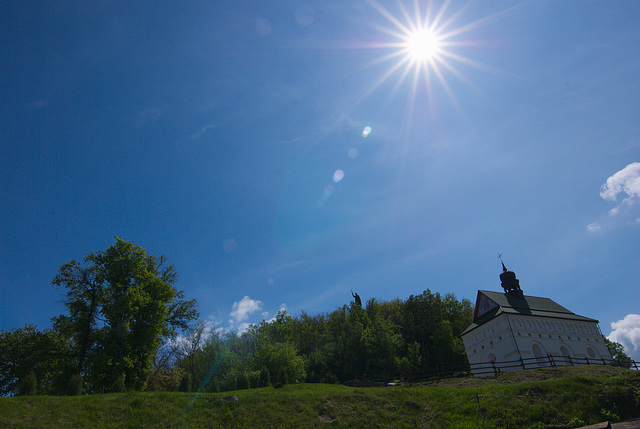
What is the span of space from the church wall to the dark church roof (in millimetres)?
677

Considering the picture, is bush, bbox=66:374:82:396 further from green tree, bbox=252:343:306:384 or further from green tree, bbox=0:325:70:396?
green tree, bbox=252:343:306:384

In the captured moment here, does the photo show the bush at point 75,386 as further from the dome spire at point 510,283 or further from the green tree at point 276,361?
the dome spire at point 510,283

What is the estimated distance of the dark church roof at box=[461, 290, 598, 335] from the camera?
4653 cm

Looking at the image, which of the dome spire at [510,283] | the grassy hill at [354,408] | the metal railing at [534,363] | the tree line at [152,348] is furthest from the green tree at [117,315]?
the dome spire at [510,283]

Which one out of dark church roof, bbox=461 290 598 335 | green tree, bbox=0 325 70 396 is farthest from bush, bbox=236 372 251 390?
dark church roof, bbox=461 290 598 335

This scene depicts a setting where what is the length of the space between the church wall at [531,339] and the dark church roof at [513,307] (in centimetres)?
68

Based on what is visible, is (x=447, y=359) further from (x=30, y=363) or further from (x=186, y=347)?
(x=30, y=363)

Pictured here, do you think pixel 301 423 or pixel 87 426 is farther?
pixel 301 423

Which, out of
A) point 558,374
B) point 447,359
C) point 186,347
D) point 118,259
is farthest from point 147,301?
point 447,359

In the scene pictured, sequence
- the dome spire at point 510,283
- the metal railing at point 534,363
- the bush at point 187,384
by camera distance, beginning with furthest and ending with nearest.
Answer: the dome spire at point 510,283 → the metal railing at point 534,363 → the bush at point 187,384

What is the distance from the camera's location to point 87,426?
16641 millimetres

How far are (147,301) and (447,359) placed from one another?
150 feet

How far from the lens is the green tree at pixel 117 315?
26922 millimetres

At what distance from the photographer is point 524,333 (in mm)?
43375
